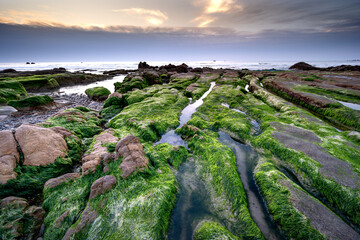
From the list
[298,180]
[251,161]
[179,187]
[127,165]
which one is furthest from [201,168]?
[298,180]

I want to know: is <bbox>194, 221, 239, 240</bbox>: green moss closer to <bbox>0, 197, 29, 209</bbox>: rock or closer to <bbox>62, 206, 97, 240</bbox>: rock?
<bbox>62, 206, 97, 240</bbox>: rock

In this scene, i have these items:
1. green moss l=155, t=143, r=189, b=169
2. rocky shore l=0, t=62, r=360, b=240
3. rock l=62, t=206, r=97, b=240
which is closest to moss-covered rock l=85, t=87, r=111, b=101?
rocky shore l=0, t=62, r=360, b=240

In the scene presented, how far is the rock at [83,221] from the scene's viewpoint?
13.0 feet

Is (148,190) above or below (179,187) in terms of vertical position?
above

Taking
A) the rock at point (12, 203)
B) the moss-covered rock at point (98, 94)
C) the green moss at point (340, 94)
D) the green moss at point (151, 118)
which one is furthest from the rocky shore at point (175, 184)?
the green moss at point (340, 94)

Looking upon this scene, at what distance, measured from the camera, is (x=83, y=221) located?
424 centimetres

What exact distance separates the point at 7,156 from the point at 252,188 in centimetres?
1029

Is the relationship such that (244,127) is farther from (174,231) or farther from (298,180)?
(174,231)

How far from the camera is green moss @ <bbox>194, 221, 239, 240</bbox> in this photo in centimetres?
412

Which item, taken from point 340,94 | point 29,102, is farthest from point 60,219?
point 340,94

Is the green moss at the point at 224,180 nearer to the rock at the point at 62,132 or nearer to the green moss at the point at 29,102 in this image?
the rock at the point at 62,132

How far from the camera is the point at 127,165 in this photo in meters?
5.98

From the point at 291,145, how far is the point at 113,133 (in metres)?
11.1

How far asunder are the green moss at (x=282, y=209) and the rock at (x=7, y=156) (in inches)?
387
